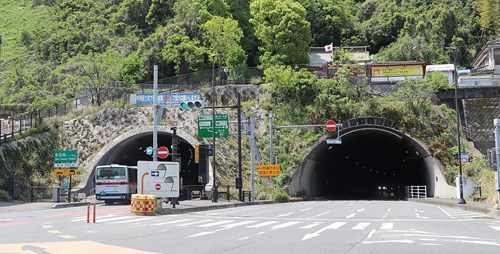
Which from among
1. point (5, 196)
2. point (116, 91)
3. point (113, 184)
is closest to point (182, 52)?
point (116, 91)

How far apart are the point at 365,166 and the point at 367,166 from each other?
0.33 metres

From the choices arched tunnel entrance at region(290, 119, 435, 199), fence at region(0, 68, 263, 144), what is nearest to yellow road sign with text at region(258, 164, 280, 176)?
arched tunnel entrance at region(290, 119, 435, 199)

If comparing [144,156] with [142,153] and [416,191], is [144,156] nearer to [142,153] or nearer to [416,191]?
[142,153]

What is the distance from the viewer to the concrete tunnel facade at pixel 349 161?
1882 inches

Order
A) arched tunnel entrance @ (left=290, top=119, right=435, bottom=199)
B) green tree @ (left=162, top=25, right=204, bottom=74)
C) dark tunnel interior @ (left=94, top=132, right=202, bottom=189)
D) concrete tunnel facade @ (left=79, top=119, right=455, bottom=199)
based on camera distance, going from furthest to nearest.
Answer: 1. green tree @ (left=162, top=25, right=204, bottom=74)
2. arched tunnel entrance @ (left=290, top=119, right=435, bottom=199)
3. dark tunnel interior @ (left=94, top=132, right=202, bottom=189)
4. concrete tunnel facade @ (left=79, top=119, right=455, bottom=199)

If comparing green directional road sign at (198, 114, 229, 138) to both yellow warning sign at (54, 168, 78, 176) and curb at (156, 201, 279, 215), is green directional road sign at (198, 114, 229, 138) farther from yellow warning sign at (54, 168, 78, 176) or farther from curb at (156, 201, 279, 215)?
yellow warning sign at (54, 168, 78, 176)

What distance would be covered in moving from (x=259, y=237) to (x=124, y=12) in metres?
74.0

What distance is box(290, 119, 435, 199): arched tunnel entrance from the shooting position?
169ft

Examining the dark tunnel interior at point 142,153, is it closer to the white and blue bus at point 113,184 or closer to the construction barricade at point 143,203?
the white and blue bus at point 113,184

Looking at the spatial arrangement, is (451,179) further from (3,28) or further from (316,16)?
(3,28)

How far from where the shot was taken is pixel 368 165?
83.8 metres

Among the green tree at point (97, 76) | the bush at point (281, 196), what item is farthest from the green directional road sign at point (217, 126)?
the green tree at point (97, 76)

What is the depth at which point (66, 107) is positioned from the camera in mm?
52875

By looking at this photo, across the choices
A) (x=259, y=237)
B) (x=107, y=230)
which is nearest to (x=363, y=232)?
(x=259, y=237)
